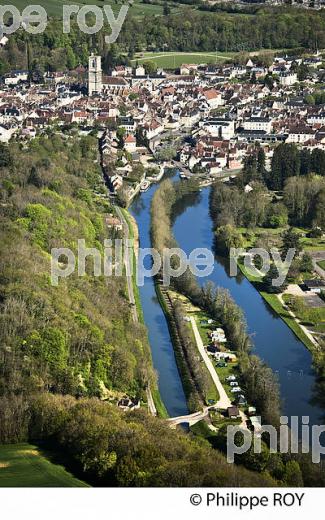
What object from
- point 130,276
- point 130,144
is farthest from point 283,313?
point 130,144

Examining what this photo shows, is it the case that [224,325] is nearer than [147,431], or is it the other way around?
[147,431]

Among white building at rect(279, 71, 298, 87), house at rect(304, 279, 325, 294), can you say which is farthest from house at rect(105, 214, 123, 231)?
white building at rect(279, 71, 298, 87)

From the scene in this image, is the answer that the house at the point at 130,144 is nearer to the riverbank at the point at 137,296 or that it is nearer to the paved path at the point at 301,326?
the riverbank at the point at 137,296

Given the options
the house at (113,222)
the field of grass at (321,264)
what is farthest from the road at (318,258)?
the house at (113,222)

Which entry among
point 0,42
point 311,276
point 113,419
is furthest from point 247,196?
point 0,42

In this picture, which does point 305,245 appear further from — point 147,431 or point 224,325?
point 147,431

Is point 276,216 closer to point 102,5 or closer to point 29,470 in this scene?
point 29,470
